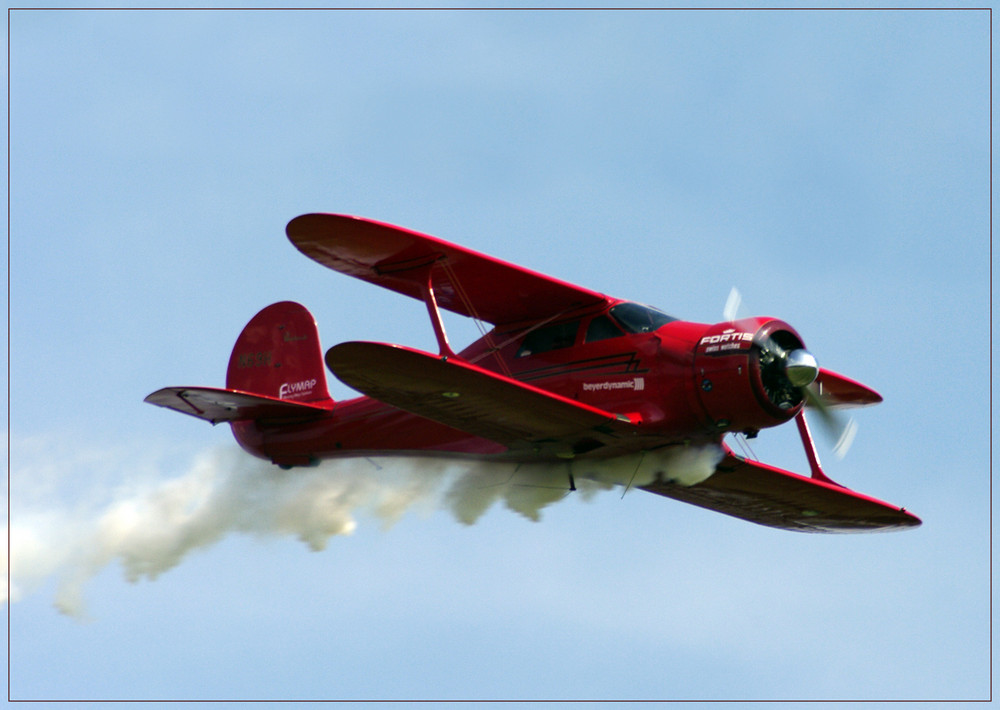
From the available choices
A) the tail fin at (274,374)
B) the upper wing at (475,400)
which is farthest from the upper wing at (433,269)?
the tail fin at (274,374)

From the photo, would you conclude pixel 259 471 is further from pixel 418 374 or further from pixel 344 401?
pixel 418 374

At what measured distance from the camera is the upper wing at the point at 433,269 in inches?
733

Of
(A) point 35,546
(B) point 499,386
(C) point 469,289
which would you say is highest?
(C) point 469,289

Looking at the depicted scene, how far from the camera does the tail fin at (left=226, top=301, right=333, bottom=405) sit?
73.7 feet

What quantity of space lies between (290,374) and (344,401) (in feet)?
5.39

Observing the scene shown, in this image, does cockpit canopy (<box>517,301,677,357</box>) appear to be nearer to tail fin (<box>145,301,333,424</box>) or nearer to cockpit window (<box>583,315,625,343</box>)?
cockpit window (<box>583,315,625,343</box>)

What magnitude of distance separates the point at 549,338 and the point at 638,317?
1250 millimetres

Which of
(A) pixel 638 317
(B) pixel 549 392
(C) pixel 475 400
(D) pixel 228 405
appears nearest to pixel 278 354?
(D) pixel 228 405

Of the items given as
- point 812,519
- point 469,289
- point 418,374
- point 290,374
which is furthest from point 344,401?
point 812,519

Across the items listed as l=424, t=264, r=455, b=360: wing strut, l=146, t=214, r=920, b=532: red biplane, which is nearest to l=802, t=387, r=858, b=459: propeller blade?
l=146, t=214, r=920, b=532: red biplane

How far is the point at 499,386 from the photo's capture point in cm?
1711

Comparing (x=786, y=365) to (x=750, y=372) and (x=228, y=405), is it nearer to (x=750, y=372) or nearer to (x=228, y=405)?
(x=750, y=372)

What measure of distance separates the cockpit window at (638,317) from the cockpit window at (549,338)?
587 mm

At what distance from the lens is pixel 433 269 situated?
19.1 metres
